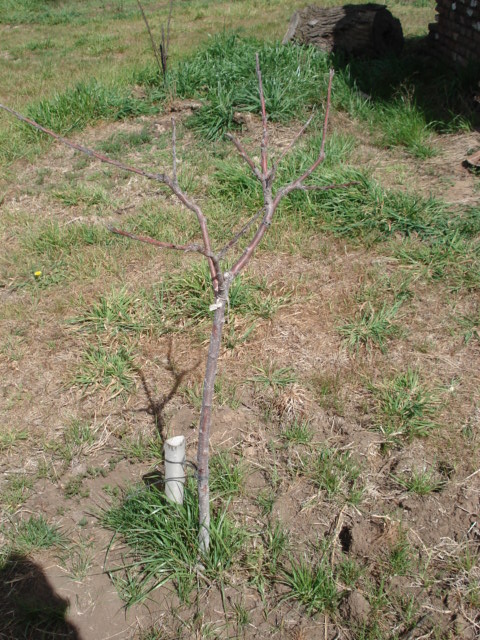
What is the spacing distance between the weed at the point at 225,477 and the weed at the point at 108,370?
805 mm

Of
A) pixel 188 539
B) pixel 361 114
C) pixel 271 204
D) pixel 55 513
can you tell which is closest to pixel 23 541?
pixel 55 513

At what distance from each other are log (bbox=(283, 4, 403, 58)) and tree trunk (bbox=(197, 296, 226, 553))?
20.4 feet

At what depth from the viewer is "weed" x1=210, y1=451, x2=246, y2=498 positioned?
278 centimetres

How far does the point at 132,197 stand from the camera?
5262 mm

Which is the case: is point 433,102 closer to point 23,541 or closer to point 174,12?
point 23,541

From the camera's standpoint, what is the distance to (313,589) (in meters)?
2.39

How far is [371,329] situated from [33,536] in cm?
208

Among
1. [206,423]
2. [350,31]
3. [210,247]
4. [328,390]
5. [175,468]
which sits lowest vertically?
[328,390]

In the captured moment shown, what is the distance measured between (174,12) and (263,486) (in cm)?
A: 1224

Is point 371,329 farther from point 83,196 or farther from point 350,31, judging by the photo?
point 350,31

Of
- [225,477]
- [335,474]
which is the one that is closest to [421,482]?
[335,474]

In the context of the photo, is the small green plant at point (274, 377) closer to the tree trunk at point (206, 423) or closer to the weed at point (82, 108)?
the tree trunk at point (206, 423)

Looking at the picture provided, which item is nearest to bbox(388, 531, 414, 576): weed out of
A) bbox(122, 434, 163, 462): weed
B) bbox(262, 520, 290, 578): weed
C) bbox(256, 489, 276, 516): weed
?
bbox(262, 520, 290, 578): weed

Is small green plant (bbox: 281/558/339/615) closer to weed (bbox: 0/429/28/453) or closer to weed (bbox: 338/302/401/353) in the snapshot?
weed (bbox: 338/302/401/353)
